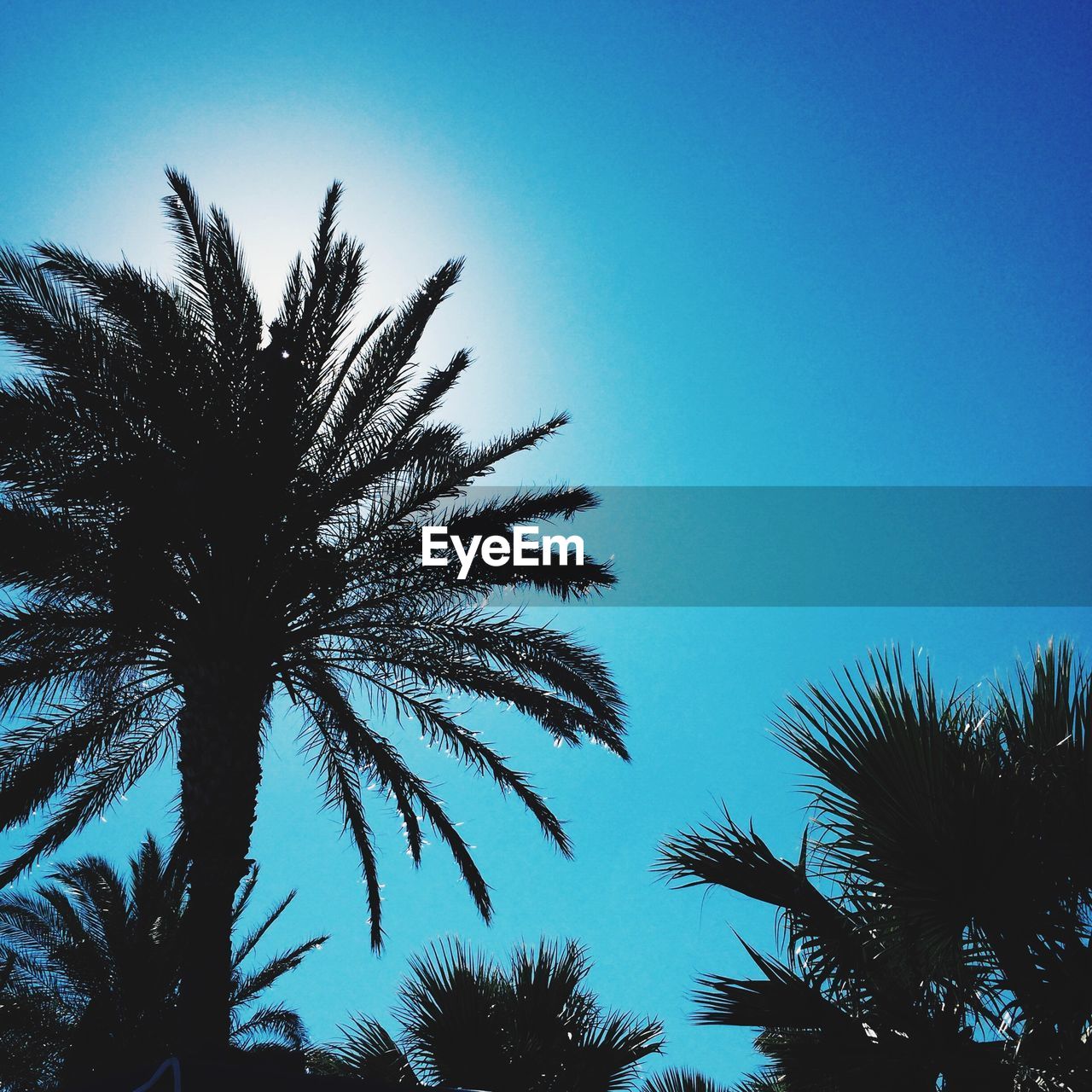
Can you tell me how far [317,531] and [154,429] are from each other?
1772 millimetres

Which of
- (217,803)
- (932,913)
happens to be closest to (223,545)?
(217,803)

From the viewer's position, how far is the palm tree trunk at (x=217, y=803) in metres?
8.06

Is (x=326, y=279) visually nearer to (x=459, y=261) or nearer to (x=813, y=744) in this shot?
(x=459, y=261)

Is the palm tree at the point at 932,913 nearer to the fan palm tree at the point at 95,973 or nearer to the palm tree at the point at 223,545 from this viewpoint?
the palm tree at the point at 223,545

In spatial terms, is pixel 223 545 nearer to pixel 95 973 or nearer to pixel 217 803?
pixel 217 803

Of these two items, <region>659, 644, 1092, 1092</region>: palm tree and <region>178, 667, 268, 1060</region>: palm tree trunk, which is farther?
<region>178, 667, 268, 1060</region>: palm tree trunk

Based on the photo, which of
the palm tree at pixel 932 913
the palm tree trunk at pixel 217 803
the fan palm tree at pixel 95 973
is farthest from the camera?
the fan palm tree at pixel 95 973

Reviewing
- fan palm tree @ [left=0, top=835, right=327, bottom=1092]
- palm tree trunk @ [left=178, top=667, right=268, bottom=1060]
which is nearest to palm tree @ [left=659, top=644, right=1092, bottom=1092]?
palm tree trunk @ [left=178, top=667, right=268, bottom=1060]

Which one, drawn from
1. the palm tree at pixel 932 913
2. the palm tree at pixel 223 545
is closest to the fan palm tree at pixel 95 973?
the palm tree at pixel 223 545

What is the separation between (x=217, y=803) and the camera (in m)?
8.55

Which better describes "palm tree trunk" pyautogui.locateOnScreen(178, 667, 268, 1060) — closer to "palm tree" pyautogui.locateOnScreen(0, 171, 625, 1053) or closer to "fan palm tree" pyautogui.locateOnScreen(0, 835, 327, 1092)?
"palm tree" pyautogui.locateOnScreen(0, 171, 625, 1053)

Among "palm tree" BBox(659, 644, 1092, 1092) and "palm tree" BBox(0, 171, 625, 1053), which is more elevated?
"palm tree" BBox(0, 171, 625, 1053)

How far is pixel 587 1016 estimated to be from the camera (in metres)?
7.96

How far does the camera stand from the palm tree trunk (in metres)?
8.06
